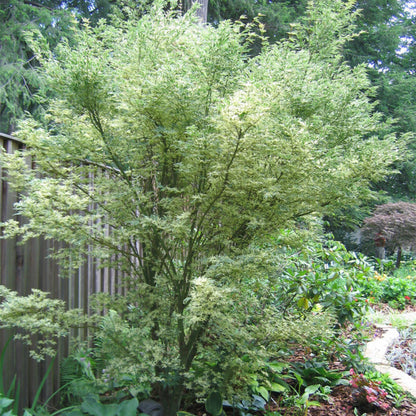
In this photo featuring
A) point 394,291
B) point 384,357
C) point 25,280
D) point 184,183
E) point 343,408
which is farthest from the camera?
point 394,291

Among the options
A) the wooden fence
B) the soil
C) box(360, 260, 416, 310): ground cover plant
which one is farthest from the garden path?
the wooden fence

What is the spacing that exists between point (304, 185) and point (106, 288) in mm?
2228

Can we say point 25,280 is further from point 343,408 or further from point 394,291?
point 394,291

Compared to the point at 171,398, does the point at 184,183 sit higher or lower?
higher

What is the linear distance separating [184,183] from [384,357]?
8.99ft

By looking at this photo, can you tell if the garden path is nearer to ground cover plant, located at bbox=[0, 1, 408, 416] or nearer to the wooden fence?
ground cover plant, located at bbox=[0, 1, 408, 416]

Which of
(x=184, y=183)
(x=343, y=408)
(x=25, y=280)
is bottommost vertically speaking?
(x=343, y=408)

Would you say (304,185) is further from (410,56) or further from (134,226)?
(410,56)

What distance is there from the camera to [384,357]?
3.84 meters

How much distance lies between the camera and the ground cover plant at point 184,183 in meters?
2.06

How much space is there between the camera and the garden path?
3.34 m

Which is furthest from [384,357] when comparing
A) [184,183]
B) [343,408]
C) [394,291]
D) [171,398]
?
[394,291]

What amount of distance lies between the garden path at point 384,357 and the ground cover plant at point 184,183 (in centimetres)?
145

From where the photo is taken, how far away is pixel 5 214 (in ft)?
8.28
